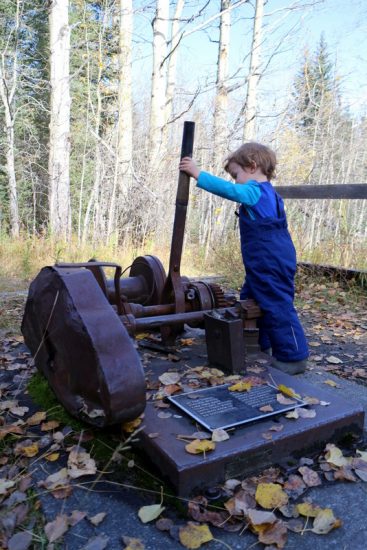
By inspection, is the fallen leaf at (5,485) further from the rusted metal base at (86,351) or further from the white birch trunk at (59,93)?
the white birch trunk at (59,93)

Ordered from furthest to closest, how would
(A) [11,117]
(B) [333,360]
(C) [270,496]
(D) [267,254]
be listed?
(A) [11,117] → (B) [333,360] → (D) [267,254] → (C) [270,496]

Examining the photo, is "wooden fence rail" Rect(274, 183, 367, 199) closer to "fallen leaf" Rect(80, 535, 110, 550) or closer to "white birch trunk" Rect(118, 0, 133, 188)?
"white birch trunk" Rect(118, 0, 133, 188)

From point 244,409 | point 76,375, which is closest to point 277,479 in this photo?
point 244,409

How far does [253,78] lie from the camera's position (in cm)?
1317

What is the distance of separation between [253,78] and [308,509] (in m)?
13.3

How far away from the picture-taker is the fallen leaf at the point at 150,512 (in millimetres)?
1710

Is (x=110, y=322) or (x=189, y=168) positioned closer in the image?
(x=110, y=322)

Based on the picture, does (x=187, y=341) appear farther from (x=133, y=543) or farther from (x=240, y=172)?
(x=133, y=543)

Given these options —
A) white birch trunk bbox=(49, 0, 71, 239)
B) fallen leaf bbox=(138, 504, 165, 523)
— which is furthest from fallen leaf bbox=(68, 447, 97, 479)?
white birch trunk bbox=(49, 0, 71, 239)

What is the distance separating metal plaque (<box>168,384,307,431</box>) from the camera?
2.14 m

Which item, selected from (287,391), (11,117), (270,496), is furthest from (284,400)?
(11,117)

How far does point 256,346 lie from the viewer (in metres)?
3.01

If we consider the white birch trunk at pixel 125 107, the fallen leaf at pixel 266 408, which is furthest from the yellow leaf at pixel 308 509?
the white birch trunk at pixel 125 107

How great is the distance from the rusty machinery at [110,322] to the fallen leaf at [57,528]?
400 mm
